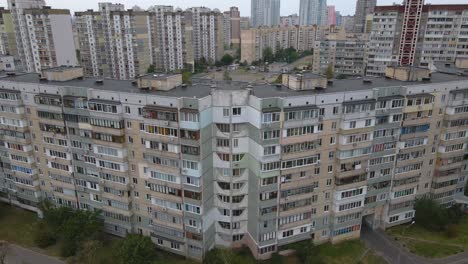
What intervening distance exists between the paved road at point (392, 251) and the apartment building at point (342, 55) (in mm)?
106211

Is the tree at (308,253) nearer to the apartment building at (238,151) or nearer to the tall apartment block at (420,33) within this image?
the apartment building at (238,151)

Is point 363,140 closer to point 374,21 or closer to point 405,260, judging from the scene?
point 405,260

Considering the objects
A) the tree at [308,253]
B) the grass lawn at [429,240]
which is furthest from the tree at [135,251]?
the grass lawn at [429,240]

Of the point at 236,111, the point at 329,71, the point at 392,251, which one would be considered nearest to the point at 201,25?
the point at 329,71

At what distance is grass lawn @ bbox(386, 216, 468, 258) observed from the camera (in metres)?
50.0

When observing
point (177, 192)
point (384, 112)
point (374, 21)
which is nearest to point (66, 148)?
point (177, 192)

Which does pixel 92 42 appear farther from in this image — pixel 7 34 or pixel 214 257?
pixel 214 257

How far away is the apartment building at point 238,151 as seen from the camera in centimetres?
4266

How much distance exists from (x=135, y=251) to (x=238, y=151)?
18828 mm

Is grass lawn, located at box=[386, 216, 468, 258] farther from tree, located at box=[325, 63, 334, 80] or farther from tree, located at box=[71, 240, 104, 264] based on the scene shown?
tree, located at box=[325, 63, 334, 80]

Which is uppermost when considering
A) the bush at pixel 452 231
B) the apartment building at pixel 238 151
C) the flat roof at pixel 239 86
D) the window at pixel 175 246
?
the flat roof at pixel 239 86

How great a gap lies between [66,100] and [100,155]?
915 cm

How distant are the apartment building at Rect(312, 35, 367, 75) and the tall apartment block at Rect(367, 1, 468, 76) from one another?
29671mm

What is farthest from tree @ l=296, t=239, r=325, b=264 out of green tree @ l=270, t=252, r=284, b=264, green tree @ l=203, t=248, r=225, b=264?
green tree @ l=203, t=248, r=225, b=264
